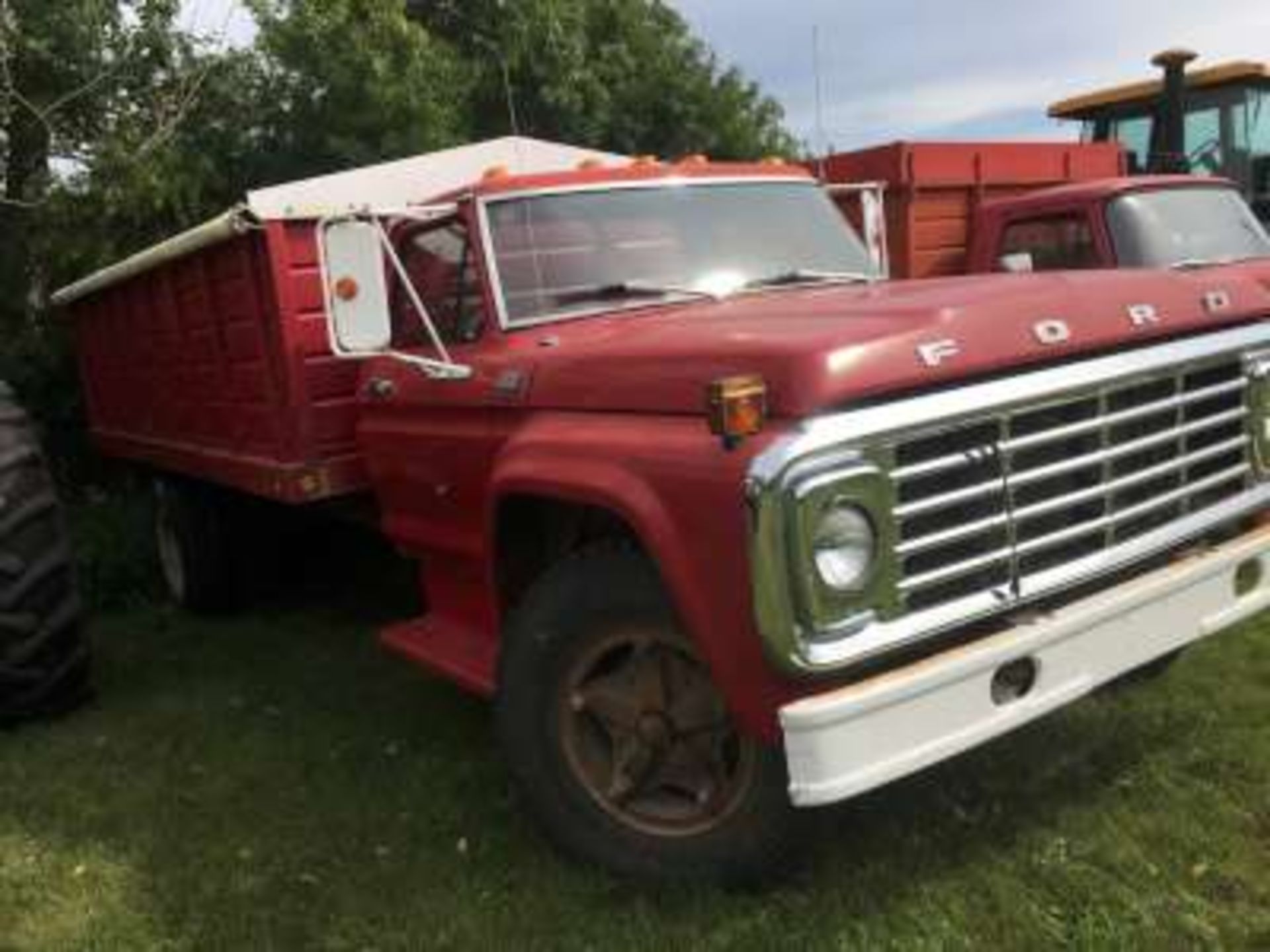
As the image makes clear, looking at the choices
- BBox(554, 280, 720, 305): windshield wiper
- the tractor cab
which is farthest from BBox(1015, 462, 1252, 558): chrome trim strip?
the tractor cab

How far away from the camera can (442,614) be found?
4.87 metres

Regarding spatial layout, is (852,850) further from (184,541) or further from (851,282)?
(184,541)

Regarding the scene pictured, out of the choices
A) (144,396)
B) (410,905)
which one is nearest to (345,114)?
(144,396)

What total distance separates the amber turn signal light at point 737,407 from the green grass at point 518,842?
1.21 m

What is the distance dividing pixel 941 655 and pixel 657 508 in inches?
27.8

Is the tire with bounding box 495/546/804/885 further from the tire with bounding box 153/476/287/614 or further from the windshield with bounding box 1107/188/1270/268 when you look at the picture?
the windshield with bounding box 1107/188/1270/268

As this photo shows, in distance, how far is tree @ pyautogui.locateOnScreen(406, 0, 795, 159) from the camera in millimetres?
12727

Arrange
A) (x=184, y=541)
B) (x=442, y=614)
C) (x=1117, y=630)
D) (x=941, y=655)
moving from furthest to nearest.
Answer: (x=184, y=541), (x=442, y=614), (x=1117, y=630), (x=941, y=655)

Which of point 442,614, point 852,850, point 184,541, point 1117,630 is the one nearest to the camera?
point 1117,630

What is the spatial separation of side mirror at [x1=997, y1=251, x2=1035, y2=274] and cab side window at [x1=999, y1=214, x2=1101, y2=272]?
2 centimetres

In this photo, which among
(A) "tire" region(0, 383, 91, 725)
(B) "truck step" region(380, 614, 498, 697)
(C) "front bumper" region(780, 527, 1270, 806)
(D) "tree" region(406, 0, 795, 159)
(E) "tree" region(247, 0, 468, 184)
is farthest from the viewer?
(D) "tree" region(406, 0, 795, 159)

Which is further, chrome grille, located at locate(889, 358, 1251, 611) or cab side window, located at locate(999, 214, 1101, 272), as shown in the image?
cab side window, located at locate(999, 214, 1101, 272)

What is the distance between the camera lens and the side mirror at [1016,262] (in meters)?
7.03

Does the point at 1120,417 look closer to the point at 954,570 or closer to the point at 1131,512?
the point at 1131,512
